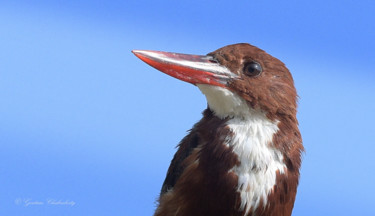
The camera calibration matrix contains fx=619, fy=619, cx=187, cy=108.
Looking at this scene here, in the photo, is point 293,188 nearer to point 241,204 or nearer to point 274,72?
point 241,204

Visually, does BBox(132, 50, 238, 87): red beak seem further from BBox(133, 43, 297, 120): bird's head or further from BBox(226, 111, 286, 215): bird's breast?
BBox(226, 111, 286, 215): bird's breast

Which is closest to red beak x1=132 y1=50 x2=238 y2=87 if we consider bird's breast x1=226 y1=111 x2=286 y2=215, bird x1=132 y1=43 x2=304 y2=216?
bird x1=132 y1=43 x2=304 y2=216

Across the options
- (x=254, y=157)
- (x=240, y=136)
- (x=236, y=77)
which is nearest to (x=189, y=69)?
(x=236, y=77)

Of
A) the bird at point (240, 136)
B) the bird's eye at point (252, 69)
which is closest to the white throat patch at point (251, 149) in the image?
the bird at point (240, 136)

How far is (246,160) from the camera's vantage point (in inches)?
114

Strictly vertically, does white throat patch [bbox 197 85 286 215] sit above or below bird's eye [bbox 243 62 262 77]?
below

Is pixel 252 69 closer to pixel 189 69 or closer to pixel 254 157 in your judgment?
pixel 189 69

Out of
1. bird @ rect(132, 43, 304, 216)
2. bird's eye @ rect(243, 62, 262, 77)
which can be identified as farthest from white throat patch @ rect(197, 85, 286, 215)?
bird's eye @ rect(243, 62, 262, 77)

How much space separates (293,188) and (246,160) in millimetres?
306

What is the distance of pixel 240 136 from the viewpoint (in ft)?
9.58

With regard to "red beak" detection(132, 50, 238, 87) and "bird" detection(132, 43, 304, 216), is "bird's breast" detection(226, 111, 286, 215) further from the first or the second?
"red beak" detection(132, 50, 238, 87)

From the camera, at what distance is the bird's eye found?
2.98 m

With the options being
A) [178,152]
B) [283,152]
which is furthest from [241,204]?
[178,152]

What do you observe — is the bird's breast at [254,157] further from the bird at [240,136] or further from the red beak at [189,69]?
the red beak at [189,69]
